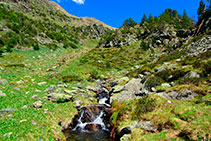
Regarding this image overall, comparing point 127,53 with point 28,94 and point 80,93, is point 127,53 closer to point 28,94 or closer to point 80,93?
point 80,93

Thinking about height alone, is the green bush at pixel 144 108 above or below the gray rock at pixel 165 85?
below

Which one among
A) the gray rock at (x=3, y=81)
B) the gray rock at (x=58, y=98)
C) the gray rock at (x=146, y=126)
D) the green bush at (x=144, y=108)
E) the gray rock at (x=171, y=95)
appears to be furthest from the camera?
the gray rock at (x=3, y=81)

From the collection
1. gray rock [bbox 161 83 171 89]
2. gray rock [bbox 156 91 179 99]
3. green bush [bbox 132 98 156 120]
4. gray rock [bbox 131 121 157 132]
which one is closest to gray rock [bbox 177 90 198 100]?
gray rock [bbox 156 91 179 99]

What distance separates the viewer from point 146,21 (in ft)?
271

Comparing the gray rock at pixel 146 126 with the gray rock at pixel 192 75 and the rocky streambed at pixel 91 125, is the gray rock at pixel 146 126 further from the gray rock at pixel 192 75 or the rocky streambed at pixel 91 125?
the gray rock at pixel 192 75

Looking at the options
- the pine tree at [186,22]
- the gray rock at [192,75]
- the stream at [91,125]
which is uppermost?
the pine tree at [186,22]

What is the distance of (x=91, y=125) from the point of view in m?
13.2

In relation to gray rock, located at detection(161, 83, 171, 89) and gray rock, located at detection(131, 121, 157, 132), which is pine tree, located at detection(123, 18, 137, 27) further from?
gray rock, located at detection(131, 121, 157, 132)

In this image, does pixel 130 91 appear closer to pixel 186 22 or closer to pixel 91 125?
pixel 91 125

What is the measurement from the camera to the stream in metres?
11.1

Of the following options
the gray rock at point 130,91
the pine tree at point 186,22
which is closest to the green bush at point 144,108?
the gray rock at point 130,91

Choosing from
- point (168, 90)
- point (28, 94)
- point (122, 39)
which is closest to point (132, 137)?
point (168, 90)

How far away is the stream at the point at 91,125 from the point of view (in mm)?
11089

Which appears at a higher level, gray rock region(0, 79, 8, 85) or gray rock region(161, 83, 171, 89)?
gray rock region(161, 83, 171, 89)
